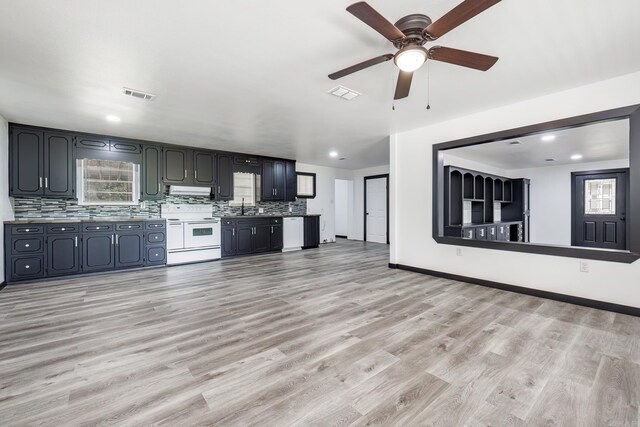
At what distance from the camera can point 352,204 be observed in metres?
9.79

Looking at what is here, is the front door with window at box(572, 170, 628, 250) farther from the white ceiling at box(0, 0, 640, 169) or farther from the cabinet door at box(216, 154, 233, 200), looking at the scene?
the cabinet door at box(216, 154, 233, 200)

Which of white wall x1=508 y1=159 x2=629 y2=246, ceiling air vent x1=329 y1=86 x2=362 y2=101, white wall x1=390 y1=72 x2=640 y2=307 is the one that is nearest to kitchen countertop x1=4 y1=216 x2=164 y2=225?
ceiling air vent x1=329 y1=86 x2=362 y2=101

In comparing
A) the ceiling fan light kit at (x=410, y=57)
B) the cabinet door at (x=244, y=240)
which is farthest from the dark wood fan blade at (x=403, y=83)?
the cabinet door at (x=244, y=240)

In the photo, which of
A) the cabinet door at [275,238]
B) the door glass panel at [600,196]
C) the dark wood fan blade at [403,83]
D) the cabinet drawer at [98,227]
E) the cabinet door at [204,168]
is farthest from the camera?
Answer: the cabinet door at [275,238]

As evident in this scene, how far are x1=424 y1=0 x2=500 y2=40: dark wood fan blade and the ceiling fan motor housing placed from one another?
66mm

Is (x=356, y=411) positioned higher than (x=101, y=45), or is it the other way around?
(x=101, y=45)

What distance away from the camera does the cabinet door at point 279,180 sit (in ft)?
24.1

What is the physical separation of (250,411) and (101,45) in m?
2.92

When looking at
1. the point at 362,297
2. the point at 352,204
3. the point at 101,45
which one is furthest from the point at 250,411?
the point at 352,204

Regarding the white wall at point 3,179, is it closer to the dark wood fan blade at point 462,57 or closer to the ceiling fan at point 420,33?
the ceiling fan at point 420,33

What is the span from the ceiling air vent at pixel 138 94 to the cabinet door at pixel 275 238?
4120 millimetres

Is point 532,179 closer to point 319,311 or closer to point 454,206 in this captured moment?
point 454,206

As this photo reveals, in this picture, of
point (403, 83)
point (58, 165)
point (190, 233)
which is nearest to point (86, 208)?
point (58, 165)

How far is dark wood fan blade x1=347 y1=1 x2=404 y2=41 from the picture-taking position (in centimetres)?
154
